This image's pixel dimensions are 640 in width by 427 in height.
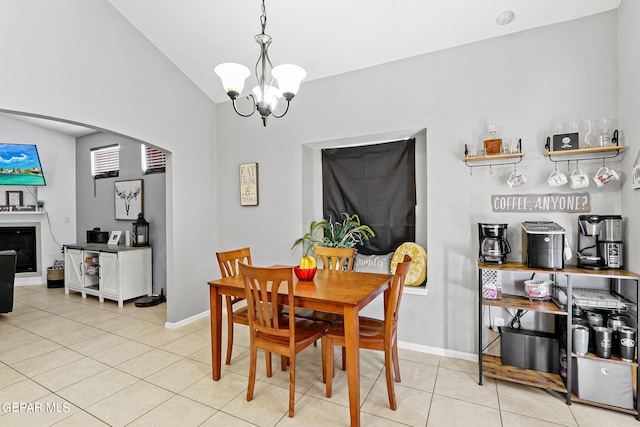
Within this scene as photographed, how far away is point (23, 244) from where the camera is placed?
5.86 m

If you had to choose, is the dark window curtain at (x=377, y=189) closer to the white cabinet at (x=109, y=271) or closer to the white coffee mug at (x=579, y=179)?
the white coffee mug at (x=579, y=179)

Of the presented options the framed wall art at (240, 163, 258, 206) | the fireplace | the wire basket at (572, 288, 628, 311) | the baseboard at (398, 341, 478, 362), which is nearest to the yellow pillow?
the baseboard at (398, 341, 478, 362)

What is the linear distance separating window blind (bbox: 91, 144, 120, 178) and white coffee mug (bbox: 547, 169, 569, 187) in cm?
610

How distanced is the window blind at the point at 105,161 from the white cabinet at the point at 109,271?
131 centimetres

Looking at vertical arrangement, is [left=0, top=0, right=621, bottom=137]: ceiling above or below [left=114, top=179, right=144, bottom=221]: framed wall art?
above

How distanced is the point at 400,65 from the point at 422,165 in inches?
40.1

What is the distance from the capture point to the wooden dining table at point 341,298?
6.33 ft

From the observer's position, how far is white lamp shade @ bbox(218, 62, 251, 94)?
204 centimetres

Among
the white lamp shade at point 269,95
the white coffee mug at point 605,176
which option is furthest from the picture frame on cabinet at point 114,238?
the white coffee mug at point 605,176

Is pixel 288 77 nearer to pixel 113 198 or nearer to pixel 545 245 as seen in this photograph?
pixel 545 245

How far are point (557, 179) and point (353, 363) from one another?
211 centimetres

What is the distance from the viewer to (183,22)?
3176mm

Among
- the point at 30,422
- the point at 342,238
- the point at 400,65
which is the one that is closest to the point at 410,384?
the point at 342,238

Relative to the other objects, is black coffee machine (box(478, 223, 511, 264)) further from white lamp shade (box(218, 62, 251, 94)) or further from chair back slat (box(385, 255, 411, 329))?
white lamp shade (box(218, 62, 251, 94))
